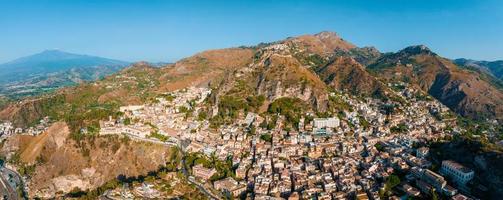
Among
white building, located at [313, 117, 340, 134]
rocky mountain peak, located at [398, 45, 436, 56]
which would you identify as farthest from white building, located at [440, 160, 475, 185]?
rocky mountain peak, located at [398, 45, 436, 56]

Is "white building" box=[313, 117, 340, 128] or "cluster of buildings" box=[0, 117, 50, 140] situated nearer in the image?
"white building" box=[313, 117, 340, 128]

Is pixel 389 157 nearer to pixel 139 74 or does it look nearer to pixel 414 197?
pixel 414 197

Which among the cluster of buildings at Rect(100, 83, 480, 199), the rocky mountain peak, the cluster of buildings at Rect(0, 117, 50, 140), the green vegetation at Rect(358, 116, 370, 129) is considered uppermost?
the rocky mountain peak

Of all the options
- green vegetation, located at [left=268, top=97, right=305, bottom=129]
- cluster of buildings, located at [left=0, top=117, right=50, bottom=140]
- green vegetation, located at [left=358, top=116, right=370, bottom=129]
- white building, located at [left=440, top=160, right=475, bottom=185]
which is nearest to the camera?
white building, located at [left=440, top=160, right=475, bottom=185]

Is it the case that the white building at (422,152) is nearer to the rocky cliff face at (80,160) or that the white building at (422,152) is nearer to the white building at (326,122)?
the white building at (326,122)

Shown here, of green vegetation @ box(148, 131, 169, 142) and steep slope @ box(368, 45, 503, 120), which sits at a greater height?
steep slope @ box(368, 45, 503, 120)

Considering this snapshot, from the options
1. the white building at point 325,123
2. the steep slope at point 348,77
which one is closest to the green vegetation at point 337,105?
the white building at point 325,123

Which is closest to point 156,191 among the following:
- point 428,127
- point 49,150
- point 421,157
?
point 49,150

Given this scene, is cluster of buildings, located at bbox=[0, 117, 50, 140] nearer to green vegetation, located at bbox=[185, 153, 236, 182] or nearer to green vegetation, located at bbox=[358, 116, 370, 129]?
green vegetation, located at bbox=[185, 153, 236, 182]
